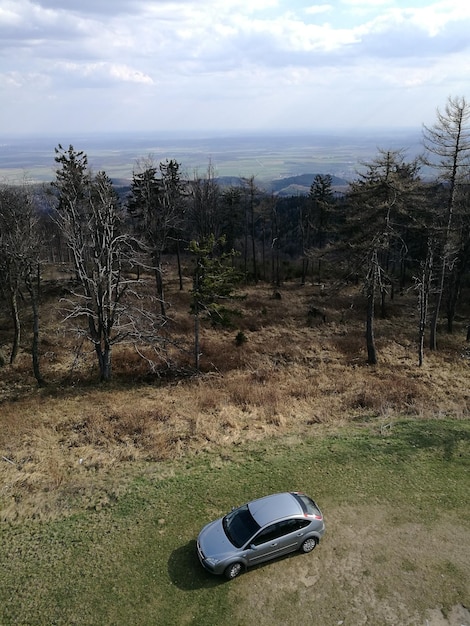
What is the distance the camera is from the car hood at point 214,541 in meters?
11.0

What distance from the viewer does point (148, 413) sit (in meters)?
20.2

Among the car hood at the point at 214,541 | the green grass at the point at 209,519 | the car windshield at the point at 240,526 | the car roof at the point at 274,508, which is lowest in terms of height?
the green grass at the point at 209,519

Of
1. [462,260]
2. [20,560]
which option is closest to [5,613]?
[20,560]

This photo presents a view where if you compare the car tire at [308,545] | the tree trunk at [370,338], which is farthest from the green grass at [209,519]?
the tree trunk at [370,338]

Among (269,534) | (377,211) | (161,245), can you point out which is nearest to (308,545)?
(269,534)

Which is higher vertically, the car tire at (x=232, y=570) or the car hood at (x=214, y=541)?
the car hood at (x=214, y=541)

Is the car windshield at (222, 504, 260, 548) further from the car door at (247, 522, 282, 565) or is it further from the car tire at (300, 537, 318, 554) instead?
the car tire at (300, 537, 318, 554)

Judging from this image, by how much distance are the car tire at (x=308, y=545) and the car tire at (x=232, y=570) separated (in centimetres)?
189

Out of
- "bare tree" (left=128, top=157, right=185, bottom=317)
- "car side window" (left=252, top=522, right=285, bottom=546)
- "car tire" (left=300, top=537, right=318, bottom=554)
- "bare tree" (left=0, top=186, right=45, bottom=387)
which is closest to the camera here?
"car side window" (left=252, top=522, right=285, bottom=546)

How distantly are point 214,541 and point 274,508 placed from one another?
1864mm

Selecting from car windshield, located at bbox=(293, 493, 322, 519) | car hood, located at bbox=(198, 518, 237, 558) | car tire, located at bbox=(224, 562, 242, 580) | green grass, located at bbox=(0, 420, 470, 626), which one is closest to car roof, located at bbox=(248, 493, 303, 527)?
car windshield, located at bbox=(293, 493, 322, 519)

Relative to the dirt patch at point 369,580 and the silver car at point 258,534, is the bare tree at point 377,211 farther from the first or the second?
the silver car at point 258,534

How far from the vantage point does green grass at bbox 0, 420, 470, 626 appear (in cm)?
1040

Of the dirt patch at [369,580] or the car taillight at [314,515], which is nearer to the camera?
the dirt patch at [369,580]
